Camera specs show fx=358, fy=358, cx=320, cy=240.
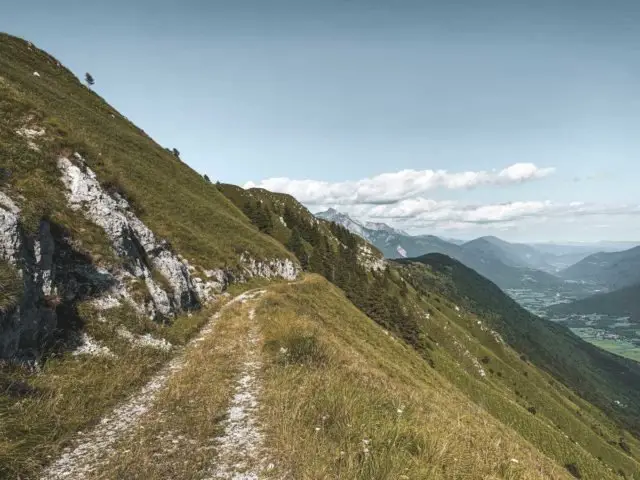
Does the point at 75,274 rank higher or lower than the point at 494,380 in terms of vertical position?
higher

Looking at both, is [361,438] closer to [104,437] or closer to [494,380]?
[104,437]

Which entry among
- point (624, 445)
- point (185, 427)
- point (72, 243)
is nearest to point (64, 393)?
point (185, 427)

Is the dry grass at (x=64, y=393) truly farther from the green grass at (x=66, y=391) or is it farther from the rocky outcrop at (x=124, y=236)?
the rocky outcrop at (x=124, y=236)

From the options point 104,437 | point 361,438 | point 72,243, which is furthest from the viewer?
point 72,243

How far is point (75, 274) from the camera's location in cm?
1872

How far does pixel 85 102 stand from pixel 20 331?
270 feet

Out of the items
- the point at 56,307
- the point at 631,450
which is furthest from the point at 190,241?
the point at 631,450

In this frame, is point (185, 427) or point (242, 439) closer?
point (242, 439)

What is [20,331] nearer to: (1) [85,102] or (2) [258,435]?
(2) [258,435]

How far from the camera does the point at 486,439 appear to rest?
1191 cm

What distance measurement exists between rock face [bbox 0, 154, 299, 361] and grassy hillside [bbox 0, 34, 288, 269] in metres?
1.05

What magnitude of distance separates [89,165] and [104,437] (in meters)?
23.2

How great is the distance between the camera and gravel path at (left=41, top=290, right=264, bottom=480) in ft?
28.6

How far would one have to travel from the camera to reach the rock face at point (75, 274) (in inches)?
557
